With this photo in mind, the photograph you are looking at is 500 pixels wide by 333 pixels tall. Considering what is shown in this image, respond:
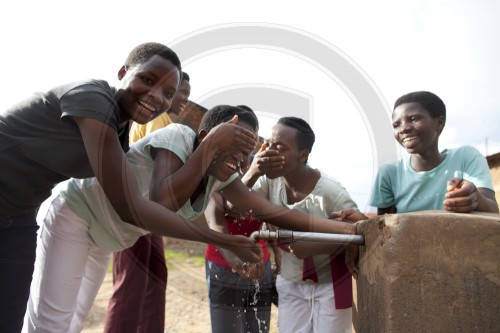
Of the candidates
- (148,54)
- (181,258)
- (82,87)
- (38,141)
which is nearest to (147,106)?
(148,54)

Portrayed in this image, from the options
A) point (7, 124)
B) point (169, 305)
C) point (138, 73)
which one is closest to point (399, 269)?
point (138, 73)

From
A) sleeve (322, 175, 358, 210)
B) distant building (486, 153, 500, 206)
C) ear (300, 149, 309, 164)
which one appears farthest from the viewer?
distant building (486, 153, 500, 206)

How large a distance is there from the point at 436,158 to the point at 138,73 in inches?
58.1

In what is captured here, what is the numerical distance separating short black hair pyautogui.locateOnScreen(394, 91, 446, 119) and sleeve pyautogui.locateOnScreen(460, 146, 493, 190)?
0.76 feet

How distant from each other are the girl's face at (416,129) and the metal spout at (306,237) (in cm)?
81

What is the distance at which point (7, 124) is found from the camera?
1529mm

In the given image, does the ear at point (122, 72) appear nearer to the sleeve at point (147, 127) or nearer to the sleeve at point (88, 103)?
the sleeve at point (88, 103)

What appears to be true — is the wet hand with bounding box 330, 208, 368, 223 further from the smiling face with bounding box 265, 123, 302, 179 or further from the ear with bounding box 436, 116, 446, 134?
the ear with bounding box 436, 116, 446, 134

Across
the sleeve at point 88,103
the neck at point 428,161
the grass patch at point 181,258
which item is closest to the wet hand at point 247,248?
the sleeve at point 88,103

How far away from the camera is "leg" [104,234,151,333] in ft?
7.68

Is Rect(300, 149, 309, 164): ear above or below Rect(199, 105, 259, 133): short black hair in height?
below

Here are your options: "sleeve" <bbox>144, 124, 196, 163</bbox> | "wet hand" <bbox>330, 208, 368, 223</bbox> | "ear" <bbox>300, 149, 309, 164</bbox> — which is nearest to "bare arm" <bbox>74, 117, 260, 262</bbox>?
"sleeve" <bbox>144, 124, 196, 163</bbox>

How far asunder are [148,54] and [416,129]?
1324mm

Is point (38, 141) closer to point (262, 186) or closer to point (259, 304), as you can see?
point (262, 186)
